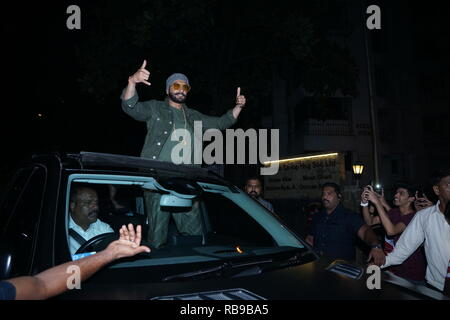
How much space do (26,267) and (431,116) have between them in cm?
2699

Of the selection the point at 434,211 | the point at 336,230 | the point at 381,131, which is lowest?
the point at 336,230

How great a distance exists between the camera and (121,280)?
71.3 inches

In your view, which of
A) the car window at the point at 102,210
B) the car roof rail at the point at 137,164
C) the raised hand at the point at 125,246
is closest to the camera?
the raised hand at the point at 125,246

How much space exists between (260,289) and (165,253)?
75cm

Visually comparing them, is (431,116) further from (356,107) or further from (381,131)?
(356,107)

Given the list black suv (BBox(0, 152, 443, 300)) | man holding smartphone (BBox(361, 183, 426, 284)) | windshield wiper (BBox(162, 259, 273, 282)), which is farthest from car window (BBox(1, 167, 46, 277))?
man holding smartphone (BBox(361, 183, 426, 284))

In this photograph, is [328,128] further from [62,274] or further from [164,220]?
[62,274]

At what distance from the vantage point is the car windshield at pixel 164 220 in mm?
2205

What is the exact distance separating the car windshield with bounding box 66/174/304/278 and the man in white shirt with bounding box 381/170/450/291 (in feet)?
4.07

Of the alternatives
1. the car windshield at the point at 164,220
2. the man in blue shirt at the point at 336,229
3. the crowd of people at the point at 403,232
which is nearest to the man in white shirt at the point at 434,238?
the crowd of people at the point at 403,232

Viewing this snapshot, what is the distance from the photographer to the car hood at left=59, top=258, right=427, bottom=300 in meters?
1.68

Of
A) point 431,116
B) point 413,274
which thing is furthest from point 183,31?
point 431,116

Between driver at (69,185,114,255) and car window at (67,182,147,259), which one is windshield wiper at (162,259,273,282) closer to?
car window at (67,182,147,259)

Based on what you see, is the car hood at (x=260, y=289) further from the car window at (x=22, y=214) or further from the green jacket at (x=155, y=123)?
the green jacket at (x=155, y=123)
